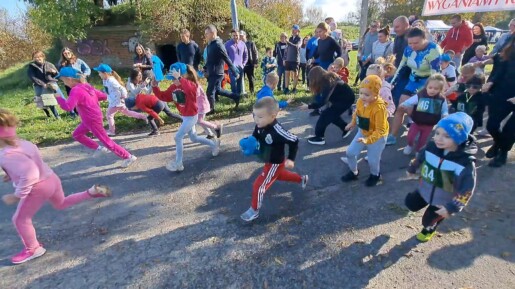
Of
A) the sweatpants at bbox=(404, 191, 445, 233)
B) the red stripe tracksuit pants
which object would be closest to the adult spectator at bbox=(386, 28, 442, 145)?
the sweatpants at bbox=(404, 191, 445, 233)

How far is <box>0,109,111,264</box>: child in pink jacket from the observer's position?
9.07 feet

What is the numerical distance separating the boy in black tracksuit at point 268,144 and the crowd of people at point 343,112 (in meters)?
0.01

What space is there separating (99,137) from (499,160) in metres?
5.87

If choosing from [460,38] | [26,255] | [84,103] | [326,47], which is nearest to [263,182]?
[26,255]

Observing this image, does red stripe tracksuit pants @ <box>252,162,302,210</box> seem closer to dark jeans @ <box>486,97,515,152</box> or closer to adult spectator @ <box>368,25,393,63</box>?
dark jeans @ <box>486,97,515,152</box>

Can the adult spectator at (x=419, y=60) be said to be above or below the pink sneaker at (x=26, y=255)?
above

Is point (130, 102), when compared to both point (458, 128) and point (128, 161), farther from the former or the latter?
point (458, 128)

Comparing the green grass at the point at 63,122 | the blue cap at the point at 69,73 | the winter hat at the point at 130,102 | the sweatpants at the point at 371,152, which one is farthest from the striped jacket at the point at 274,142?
the green grass at the point at 63,122

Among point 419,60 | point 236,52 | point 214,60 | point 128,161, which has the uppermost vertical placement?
point 236,52

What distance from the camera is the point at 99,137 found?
15.7 feet

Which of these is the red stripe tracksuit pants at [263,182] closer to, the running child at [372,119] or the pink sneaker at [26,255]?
the running child at [372,119]

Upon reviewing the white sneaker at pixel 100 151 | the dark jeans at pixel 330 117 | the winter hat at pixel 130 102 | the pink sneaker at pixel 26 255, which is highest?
the winter hat at pixel 130 102

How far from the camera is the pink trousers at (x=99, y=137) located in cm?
476

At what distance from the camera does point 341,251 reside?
3059 mm
